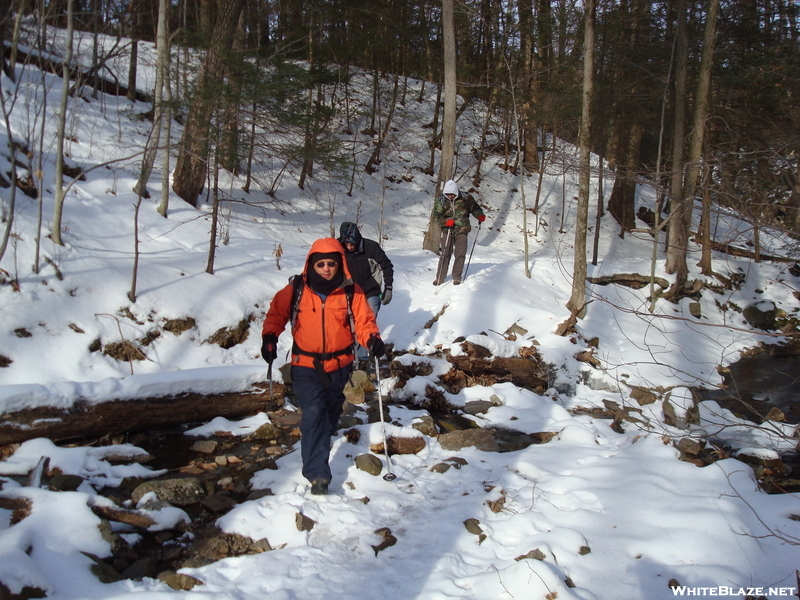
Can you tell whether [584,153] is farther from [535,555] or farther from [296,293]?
[535,555]

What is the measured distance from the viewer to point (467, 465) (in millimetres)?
4922

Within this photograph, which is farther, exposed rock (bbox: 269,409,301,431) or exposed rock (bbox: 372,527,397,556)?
exposed rock (bbox: 269,409,301,431)

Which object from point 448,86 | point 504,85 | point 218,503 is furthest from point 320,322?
point 504,85

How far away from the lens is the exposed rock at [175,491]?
13.2ft

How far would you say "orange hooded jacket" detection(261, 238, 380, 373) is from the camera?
4.11 m

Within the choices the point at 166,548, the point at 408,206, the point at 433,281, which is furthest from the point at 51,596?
the point at 408,206

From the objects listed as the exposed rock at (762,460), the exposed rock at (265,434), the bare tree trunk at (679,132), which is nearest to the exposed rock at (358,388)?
the exposed rock at (265,434)

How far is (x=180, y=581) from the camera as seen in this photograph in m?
3.06

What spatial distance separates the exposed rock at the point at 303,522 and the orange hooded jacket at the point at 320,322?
1081 mm

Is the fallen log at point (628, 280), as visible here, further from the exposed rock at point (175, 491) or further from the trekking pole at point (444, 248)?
the exposed rock at point (175, 491)

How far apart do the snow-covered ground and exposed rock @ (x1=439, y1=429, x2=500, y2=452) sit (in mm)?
105

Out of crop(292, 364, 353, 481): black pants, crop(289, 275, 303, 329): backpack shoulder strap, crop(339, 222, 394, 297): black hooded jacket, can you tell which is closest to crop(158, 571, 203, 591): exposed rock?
crop(292, 364, 353, 481): black pants

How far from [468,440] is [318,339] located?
2.19m

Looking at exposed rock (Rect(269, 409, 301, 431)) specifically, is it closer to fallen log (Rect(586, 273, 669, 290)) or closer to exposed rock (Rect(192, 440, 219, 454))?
exposed rock (Rect(192, 440, 219, 454))
